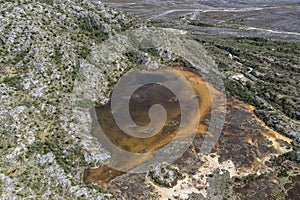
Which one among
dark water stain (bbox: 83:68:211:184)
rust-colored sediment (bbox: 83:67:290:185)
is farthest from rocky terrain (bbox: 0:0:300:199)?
dark water stain (bbox: 83:68:211:184)

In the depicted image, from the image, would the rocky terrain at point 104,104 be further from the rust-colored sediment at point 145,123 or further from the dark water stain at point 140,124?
the dark water stain at point 140,124

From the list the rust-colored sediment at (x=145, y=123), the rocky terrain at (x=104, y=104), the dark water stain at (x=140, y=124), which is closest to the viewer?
the rocky terrain at (x=104, y=104)

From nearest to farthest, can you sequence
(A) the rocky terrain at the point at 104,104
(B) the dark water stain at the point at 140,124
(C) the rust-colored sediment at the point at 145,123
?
1. (A) the rocky terrain at the point at 104,104
2. (C) the rust-colored sediment at the point at 145,123
3. (B) the dark water stain at the point at 140,124

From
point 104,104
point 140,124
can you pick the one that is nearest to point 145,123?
point 140,124

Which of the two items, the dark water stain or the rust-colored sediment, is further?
the dark water stain

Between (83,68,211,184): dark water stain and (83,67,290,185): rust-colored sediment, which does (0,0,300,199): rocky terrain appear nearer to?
(83,67,290,185): rust-colored sediment

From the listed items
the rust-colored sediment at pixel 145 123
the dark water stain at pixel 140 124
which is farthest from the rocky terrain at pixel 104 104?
the dark water stain at pixel 140 124

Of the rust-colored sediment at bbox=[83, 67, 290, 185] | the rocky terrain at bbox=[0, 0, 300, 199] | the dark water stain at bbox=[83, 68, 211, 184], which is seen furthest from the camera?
the dark water stain at bbox=[83, 68, 211, 184]

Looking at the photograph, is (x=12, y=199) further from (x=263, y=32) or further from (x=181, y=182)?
(x=263, y=32)

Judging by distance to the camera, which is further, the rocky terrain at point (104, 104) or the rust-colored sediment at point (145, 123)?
the rust-colored sediment at point (145, 123)
